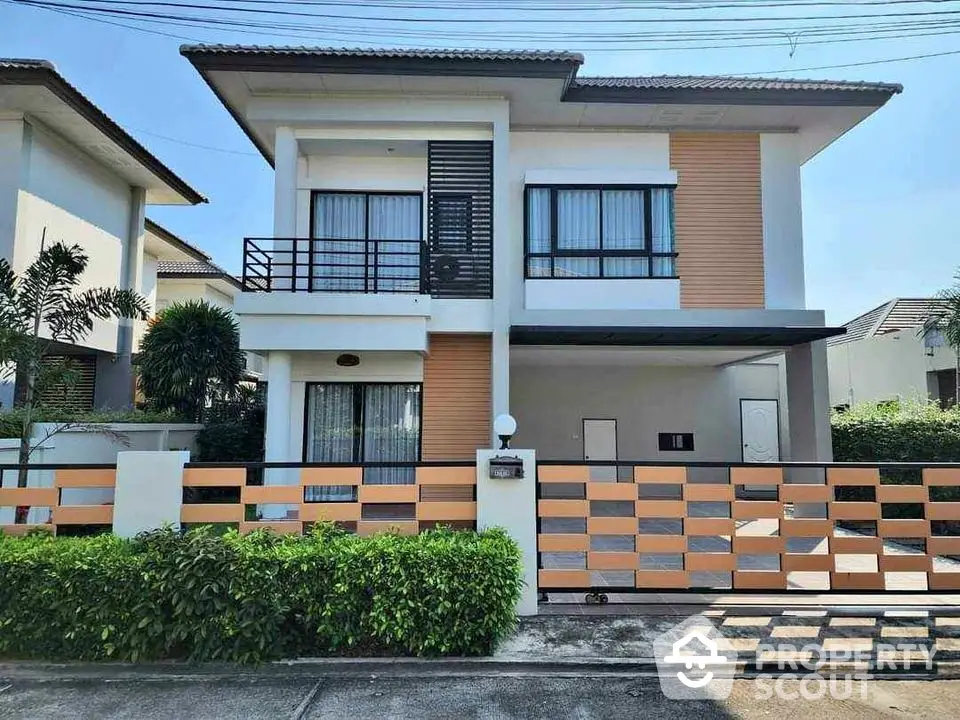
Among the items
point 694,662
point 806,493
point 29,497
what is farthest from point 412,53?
point 694,662

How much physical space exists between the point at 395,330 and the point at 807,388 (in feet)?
22.9

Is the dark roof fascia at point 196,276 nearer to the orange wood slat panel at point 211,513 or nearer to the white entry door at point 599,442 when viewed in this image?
the white entry door at point 599,442

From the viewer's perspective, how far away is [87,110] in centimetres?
1041

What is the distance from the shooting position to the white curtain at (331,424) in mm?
9305

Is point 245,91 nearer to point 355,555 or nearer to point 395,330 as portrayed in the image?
point 395,330

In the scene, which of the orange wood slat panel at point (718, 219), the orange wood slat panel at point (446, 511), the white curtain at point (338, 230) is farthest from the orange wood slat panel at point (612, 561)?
the white curtain at point (338, 230)

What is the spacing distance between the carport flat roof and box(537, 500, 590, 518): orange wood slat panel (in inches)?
161

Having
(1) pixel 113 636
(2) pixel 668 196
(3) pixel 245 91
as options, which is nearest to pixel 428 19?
(3) pixel 245 91

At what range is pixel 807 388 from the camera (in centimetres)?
955

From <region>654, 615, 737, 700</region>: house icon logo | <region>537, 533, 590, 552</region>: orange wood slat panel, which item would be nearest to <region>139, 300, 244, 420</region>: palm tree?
<region>537, 533, 590, 552</region>: orange wood slat panel

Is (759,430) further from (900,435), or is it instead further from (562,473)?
(562,473)

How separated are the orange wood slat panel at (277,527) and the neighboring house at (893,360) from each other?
14391mm

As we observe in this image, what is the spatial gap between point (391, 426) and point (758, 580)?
5.87 m

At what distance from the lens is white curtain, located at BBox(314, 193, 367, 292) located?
31.9ft
